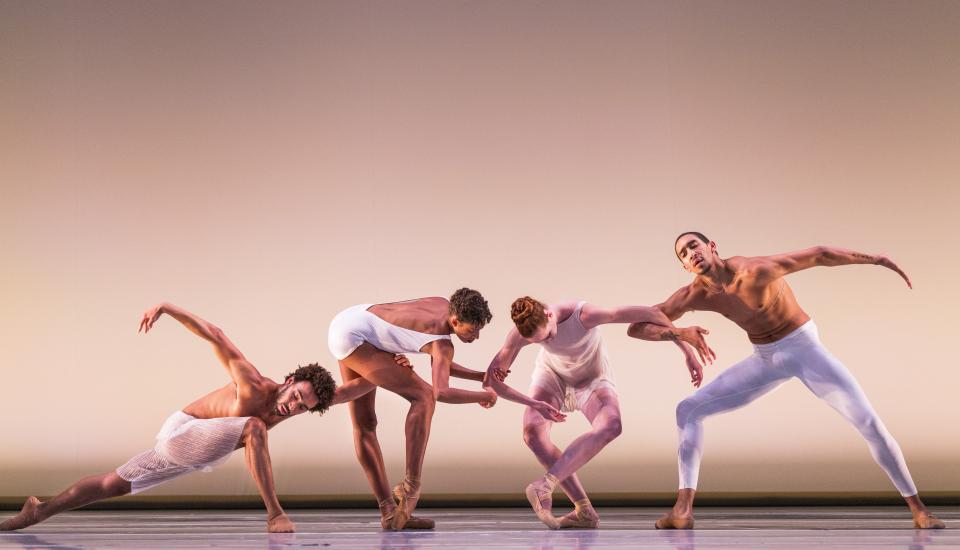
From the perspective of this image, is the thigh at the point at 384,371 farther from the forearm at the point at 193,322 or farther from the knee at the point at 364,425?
the forearm at the point at 193,322

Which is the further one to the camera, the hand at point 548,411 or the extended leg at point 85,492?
the hand at point 548,411

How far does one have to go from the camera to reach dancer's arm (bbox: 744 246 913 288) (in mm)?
3799

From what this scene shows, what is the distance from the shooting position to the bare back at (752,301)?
3.89m

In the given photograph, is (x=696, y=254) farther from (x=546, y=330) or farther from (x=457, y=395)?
(x=457, y=395)

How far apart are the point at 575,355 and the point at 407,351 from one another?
27.4 inches

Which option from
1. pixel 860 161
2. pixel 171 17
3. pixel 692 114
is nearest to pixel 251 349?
pixel 171 17

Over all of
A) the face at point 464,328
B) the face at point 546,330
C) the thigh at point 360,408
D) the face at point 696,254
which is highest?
the face at point 696,254

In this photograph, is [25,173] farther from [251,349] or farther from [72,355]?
[251,349]

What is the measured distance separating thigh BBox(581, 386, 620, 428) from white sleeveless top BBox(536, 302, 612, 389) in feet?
0.22

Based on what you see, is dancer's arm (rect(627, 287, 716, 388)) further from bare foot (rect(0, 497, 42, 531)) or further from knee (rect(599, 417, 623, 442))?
bare foot (rect(0, 497, 42, 531))

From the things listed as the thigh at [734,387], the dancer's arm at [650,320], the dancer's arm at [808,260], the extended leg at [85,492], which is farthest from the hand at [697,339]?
the extended leg at [85,492]

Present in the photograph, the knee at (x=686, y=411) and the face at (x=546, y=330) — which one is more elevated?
the face at (x=546, y=330)

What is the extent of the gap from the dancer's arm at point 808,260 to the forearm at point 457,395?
120 cm

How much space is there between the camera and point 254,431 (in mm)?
3670
